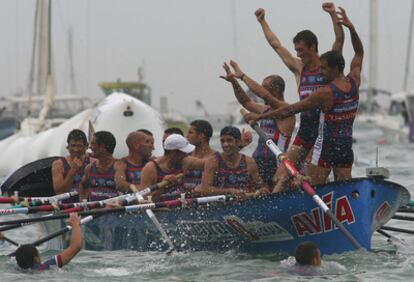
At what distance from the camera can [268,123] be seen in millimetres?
14992

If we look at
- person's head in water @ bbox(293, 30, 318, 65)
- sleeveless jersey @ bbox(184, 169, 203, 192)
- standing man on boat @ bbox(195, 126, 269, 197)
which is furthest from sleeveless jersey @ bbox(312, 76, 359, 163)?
sleeveless jersey @ bbox(184, 169, 203, 192)

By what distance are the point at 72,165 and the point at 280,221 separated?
3498 millimetres

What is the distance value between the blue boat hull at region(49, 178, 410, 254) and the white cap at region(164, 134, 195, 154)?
0.92m

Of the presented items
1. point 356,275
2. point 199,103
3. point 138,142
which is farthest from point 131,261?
point 199,103

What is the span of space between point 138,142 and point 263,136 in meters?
2.03

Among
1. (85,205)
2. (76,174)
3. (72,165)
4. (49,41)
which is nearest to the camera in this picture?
(85,205)

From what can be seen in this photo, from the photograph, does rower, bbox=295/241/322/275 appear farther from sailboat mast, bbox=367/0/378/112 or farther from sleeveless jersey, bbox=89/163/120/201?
sailboat mast, bbox=367/0/378/112

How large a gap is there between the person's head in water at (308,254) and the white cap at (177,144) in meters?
3.18

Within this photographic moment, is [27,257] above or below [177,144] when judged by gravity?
below

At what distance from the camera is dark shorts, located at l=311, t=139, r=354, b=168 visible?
13.3 m

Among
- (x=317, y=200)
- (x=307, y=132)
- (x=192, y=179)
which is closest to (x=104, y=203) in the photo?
(x=192, y=179)

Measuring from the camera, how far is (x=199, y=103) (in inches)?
3046

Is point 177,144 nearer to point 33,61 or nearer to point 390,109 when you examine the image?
point 33,61

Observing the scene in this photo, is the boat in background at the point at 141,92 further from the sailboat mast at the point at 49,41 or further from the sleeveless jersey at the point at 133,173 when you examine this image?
the sleeveless jersey at the point at 133,173
